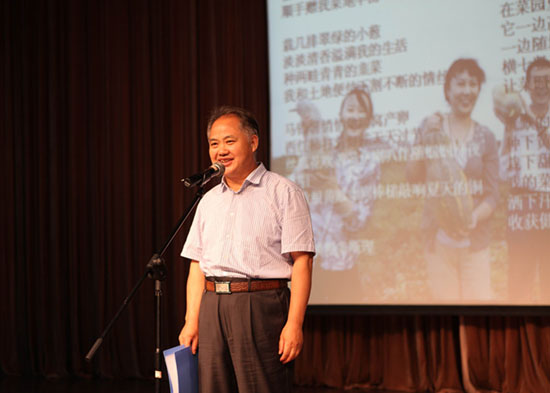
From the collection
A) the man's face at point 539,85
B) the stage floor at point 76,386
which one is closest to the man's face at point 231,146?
the man's face at point 539,85

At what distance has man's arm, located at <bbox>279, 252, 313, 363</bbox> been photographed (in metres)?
2.07

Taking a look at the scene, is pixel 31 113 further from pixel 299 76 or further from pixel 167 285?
pixel 299 76

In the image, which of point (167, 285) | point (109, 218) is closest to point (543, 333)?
point (167, 285)

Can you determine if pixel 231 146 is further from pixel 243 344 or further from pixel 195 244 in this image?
pixel 243 344

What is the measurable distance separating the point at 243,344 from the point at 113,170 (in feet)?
10.9

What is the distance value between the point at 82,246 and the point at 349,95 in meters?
2.60

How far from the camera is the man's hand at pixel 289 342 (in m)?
2.07

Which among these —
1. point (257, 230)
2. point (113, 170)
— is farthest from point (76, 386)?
point (257, 230)

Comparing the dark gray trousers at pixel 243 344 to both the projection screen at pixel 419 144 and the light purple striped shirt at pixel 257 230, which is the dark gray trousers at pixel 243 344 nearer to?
the light purple striped shirt at pixel 257 230

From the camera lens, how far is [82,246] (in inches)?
203

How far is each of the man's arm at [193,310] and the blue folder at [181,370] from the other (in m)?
0.04

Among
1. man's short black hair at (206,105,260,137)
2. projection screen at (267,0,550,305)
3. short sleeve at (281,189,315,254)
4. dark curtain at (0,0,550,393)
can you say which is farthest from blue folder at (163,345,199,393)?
dark curtain at (0,0,550,393)

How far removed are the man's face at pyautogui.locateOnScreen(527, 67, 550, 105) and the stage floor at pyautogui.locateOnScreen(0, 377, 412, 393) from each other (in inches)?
93.7

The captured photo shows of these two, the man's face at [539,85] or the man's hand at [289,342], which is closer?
the man's hand at [289,342]
